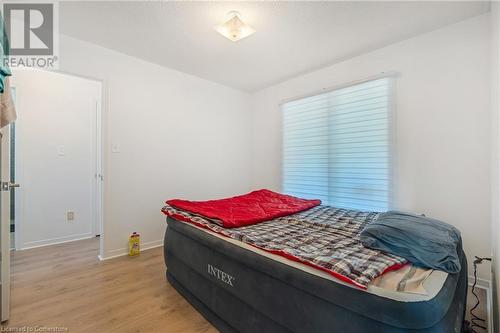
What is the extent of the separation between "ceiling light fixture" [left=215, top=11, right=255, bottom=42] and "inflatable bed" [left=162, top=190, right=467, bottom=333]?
164 cm

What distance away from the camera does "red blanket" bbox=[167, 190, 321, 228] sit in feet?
6.16

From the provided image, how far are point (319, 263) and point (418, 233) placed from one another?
24.8 inches

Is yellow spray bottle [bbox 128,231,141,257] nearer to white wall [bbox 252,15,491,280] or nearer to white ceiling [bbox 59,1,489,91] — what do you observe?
white ceiling [bbox 59,1,489,91]

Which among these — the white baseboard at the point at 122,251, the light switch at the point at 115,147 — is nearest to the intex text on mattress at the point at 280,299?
the white baseboard at the point at 122,251

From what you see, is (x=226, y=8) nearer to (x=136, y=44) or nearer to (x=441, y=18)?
(x=136, y=44)

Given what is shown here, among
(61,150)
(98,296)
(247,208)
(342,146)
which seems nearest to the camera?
(98,296)

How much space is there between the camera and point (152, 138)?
9.61 feet

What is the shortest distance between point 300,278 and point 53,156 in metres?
3.64

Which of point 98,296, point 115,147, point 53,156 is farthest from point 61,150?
point 98,296

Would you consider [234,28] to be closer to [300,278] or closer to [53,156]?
[300,278]

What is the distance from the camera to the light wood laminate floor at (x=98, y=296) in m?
1.50

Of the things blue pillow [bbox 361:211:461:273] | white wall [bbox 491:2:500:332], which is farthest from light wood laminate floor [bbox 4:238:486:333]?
blue pillow [bbox 361:211:461:273]

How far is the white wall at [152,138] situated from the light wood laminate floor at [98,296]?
0.40m

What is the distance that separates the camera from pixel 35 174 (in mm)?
2949
